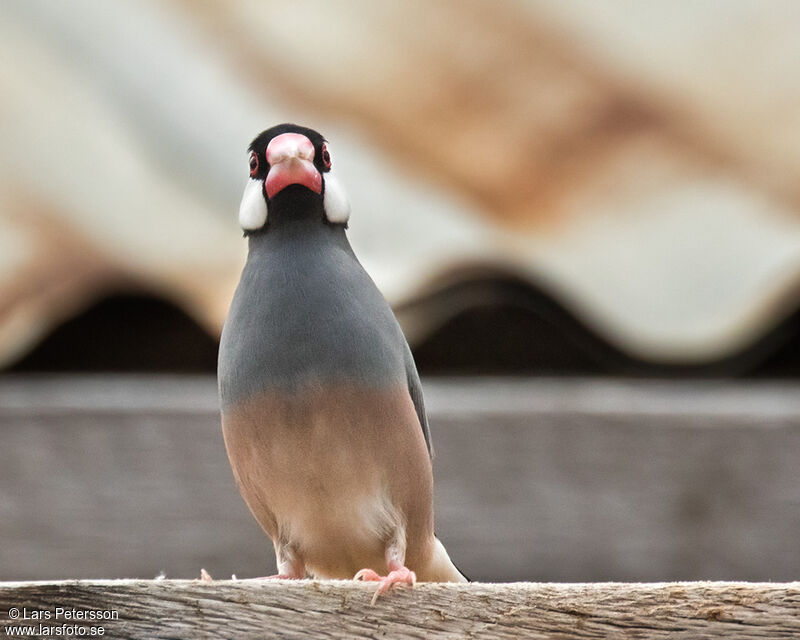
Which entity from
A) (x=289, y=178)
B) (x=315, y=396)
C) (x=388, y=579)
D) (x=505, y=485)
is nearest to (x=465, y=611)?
(x=388, y=579)

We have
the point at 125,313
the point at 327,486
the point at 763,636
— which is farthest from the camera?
the point at 125,313

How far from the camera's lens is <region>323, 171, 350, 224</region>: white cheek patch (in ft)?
5.05

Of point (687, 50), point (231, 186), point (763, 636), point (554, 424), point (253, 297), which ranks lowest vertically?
point (763, 636)

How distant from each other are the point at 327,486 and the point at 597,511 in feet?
2.83

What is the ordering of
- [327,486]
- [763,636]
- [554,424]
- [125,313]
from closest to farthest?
[763,636]
[327,486]
[554,424]
[125,313]

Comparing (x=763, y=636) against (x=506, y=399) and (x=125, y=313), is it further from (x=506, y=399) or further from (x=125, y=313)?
(x=125, y=313)

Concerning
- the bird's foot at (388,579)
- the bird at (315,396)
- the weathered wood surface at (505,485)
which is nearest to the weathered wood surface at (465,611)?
the bird's foot at (388,579)

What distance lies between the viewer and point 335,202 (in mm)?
1551

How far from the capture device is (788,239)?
217 cm

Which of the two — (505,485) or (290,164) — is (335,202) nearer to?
(290,164)

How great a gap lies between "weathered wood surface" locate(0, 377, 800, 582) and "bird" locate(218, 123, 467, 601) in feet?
2.12

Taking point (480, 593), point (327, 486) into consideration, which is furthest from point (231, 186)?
point (480, 593)

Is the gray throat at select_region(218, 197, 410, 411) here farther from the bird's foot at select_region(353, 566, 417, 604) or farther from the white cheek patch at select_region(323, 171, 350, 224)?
the bird's foot at select_region(353, 566, 417, 604)

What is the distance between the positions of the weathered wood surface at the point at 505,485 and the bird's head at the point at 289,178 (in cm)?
68
